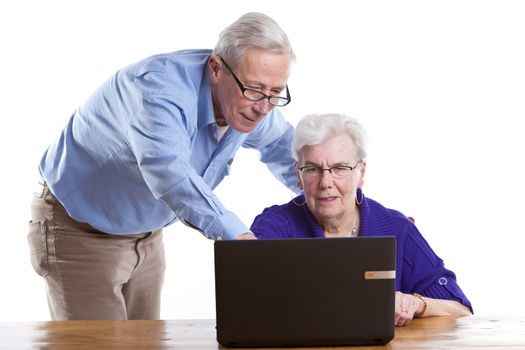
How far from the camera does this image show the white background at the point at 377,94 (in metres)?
4.65

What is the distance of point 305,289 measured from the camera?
6.12ft

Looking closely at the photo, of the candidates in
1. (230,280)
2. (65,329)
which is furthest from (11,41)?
(230,280)

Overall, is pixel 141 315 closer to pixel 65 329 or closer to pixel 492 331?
pixel 65 329

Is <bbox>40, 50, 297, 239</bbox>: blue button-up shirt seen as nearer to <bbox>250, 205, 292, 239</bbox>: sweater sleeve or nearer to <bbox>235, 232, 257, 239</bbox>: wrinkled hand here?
<bbox>235, 232, 257, 239</bbox>: wrinkled hand

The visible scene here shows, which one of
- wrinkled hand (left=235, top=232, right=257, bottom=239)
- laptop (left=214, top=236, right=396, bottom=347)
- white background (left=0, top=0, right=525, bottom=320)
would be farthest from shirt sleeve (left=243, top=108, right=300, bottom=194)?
white background (left=0, top=0, right=525, bottom=320)

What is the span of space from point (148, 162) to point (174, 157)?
10 centimetres

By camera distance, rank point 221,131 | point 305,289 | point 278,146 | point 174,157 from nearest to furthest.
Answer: point 305,289
point 174,157
point 221,131
point 278,146

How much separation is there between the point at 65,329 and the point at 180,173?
1.74ft

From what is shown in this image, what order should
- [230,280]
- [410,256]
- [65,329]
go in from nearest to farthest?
[230,280]
[65,329]
[410,256]

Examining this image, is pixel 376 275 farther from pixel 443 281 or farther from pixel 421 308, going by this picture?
pixel 443 281

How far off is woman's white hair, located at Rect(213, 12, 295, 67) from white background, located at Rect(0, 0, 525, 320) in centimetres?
212

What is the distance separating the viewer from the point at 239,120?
8.52 feet

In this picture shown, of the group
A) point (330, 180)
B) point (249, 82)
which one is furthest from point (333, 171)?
point (249, 82)

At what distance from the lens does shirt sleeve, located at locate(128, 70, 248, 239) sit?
89.7 inches
